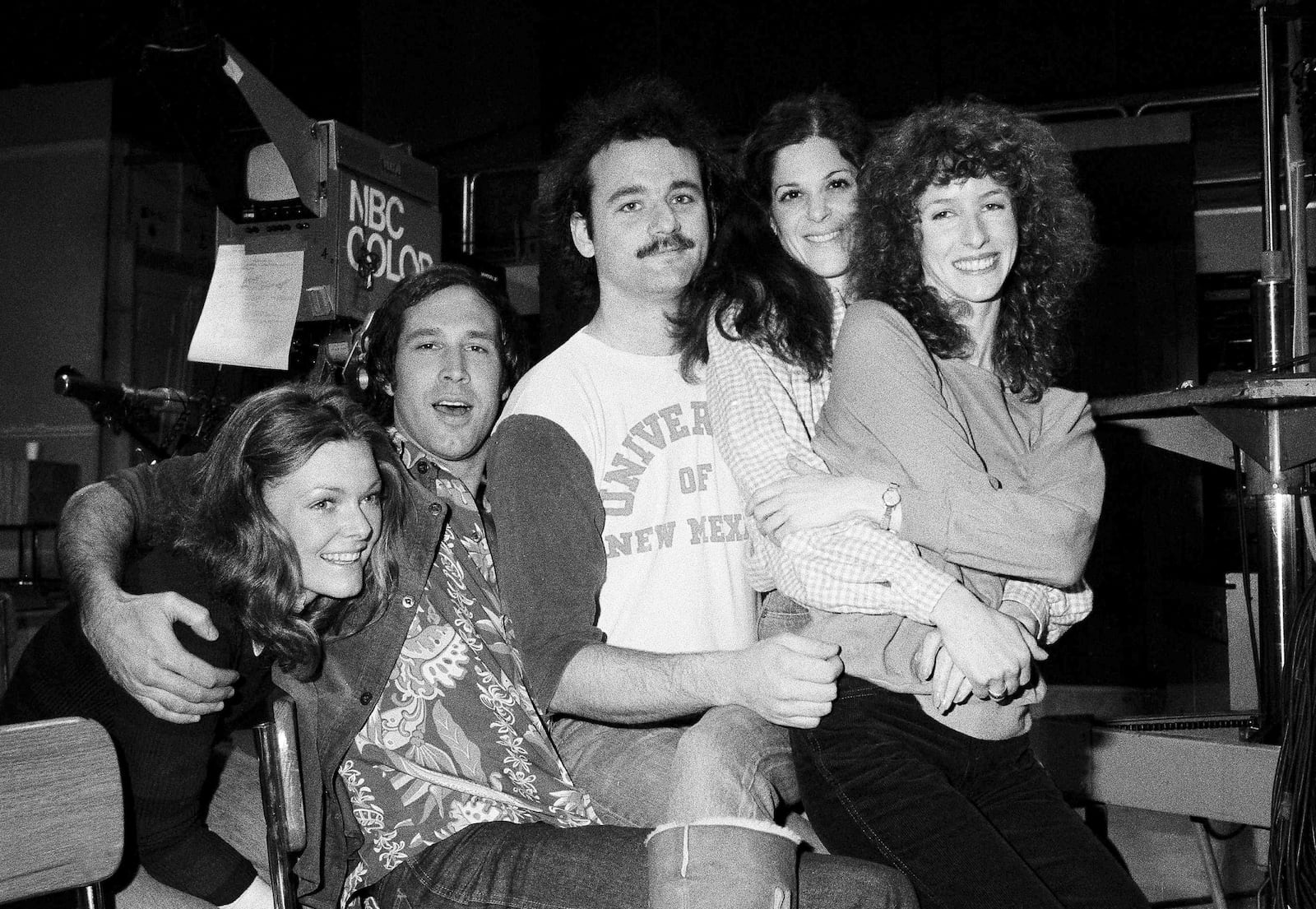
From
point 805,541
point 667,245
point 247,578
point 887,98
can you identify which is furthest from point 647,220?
point 887,98

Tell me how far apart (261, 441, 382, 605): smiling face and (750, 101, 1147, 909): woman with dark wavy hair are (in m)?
0.58

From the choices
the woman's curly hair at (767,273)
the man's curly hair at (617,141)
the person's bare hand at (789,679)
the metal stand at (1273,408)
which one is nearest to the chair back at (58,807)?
the person's bare hand at (789,679)

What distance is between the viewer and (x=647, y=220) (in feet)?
6.07

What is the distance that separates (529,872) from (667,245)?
93 cm

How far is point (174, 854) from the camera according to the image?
4.86ft

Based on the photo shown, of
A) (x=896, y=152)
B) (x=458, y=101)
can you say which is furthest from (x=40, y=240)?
(x=896, y=152)

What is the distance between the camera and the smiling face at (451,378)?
1.98m

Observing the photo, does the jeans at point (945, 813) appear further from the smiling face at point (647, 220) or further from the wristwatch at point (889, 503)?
the smiling face at point (647, 220)

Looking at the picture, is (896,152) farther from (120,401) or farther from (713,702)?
(120,401)

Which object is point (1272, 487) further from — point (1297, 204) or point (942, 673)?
point (942, 673)

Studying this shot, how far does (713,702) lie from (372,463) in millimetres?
647

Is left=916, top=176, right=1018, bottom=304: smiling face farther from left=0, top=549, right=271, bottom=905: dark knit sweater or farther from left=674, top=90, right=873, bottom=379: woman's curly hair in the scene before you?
left=0, top=549, right=271, bottom=905: dark knit sweater

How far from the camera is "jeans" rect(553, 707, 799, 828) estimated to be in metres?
1.39

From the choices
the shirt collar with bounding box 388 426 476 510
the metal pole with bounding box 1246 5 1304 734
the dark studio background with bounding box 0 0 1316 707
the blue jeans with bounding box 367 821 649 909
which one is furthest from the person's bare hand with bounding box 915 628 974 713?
the dark studio background with bounding box 0 0 1316 707
